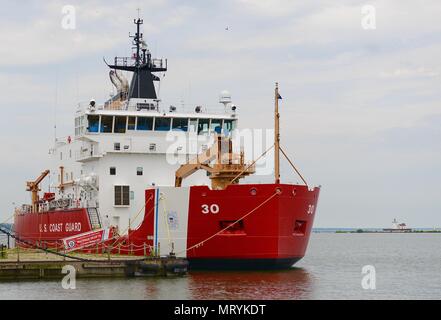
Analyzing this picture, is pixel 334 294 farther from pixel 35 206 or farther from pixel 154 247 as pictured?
pixel 35 206

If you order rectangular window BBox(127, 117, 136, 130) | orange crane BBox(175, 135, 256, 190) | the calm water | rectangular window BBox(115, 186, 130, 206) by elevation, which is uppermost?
rectangular window BBox(127, 117, 136, 130)

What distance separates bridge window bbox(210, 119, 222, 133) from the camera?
40.3 meters

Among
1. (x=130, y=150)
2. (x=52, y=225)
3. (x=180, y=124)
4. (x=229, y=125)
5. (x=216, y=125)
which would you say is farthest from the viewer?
(x=52, y=225)

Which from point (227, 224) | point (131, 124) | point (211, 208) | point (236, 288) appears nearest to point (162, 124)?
point (131, 124)

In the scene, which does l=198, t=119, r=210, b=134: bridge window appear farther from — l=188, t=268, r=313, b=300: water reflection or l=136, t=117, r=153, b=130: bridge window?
l=188, t=268, r=313, b=300: water reflection

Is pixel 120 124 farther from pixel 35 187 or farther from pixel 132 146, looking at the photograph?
pixel 35 187

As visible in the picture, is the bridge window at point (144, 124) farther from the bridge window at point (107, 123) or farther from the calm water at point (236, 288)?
the calm water at point (236, 288)

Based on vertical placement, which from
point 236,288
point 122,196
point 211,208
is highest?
point 122,196

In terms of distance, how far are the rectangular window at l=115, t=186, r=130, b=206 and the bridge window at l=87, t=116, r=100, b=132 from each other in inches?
122

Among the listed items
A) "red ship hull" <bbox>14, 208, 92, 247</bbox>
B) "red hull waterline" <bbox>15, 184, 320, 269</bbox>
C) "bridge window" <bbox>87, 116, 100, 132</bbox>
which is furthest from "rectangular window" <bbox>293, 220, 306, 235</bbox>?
"bridge window" <bbox>87, 116, 100, 132</bbox>

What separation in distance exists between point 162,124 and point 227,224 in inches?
302

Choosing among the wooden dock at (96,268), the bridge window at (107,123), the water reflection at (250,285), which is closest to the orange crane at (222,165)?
the water reflection at (250,285)

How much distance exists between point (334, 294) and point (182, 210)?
6818 mm

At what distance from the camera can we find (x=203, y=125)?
40250 millimetres
